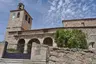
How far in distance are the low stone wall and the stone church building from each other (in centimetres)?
1775

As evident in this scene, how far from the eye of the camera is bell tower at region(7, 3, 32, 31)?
3725cm

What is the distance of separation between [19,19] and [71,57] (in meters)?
32.6

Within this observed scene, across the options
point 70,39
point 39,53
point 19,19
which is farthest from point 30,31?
point 39,53

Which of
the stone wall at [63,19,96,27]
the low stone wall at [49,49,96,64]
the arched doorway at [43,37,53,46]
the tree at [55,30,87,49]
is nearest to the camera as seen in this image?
the low stone wall at [49,49,96,64]

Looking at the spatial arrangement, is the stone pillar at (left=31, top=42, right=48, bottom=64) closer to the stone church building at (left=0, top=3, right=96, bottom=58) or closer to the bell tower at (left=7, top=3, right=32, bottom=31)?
the stone church building at (left=0, top=3, right=96, bottom=58)

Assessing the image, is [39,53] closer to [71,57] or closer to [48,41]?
[71,57]

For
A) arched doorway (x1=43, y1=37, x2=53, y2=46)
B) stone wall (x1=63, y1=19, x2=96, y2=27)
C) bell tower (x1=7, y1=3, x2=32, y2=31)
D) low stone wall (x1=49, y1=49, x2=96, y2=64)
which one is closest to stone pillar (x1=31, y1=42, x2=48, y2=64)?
low stone wall (x1=49, y1=49, x2=96, y2=64)

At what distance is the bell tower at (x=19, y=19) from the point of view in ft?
122

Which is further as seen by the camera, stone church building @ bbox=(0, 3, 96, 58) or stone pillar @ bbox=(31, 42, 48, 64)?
stone church building @ bbox=(0, 3, 96, 58)

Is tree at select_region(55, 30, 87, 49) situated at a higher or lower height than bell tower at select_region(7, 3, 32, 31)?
lower

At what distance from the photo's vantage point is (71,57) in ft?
23.0

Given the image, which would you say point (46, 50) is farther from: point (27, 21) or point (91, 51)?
point (27, 21)

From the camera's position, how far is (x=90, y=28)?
27828mm

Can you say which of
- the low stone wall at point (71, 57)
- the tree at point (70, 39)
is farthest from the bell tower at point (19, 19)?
the low stone wall at point (71, 57)
